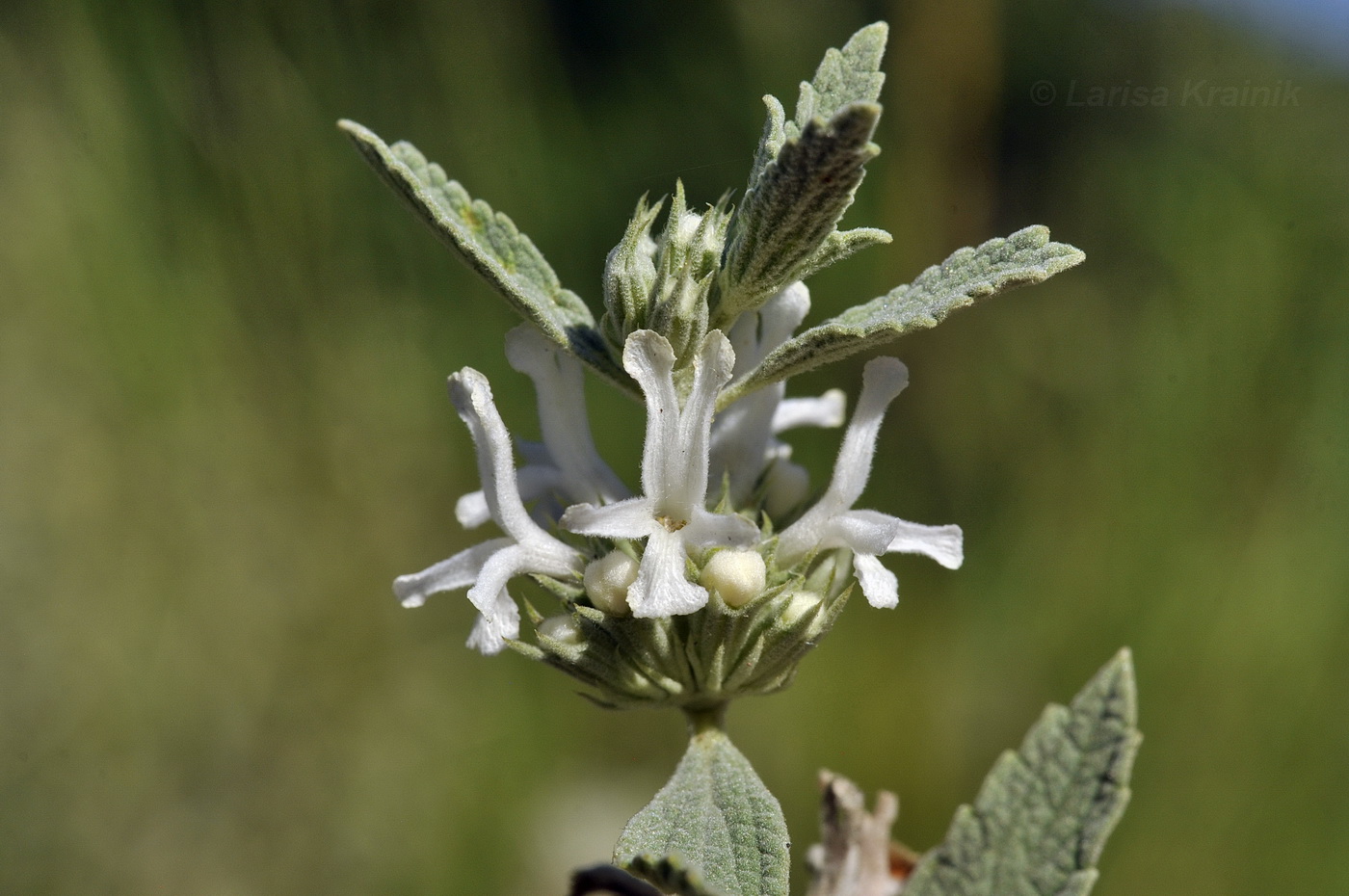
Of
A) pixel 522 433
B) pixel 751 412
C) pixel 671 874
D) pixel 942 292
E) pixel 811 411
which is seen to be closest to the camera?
pixel 671 874

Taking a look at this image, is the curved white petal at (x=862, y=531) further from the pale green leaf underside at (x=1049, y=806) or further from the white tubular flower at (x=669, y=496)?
the pale green leaf underside at (x=1049, y=806)

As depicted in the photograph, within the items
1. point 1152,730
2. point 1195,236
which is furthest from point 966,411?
point 1152,730

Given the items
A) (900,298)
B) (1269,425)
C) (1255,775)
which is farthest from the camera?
(1269,425)

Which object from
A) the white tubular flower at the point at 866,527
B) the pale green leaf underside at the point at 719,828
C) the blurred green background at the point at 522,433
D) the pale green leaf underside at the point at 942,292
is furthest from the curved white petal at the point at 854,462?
the blurred green background at the point at 522,433

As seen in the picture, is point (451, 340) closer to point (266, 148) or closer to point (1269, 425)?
point (266, 148)

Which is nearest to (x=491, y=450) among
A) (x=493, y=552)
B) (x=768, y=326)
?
(x=493, y=552)

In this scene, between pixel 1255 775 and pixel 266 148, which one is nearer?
pixel 1255 775

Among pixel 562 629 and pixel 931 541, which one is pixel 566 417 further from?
pixel 931 541
